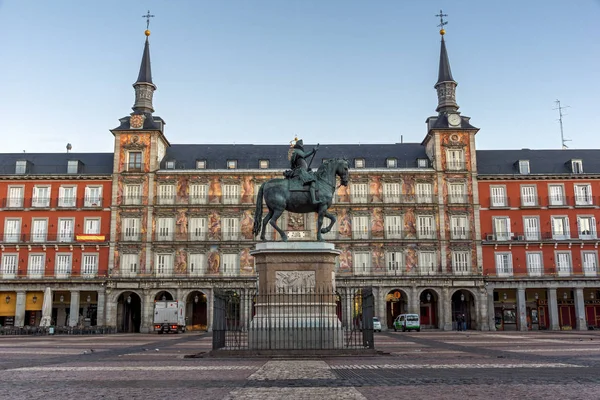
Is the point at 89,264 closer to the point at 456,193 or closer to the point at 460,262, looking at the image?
the point at 460,262

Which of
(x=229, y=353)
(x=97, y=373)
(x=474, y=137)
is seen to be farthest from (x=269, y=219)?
(x=474, y=137)

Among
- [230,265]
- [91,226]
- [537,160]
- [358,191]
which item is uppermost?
[537,160]

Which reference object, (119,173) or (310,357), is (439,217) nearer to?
(119,173)

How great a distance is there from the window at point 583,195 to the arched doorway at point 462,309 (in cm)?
1330

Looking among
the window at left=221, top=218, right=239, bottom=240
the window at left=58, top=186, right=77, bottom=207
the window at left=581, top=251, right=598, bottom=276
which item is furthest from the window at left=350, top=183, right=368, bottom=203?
the window at left=58, top=186, right=77, bottom=207

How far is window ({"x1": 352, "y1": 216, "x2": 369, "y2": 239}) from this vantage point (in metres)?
54.9

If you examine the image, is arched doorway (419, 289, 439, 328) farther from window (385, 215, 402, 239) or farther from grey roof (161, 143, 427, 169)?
grey roof (161, 143, 427, 169)

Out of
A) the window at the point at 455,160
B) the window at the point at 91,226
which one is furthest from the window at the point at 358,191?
the window at the point at 91,226

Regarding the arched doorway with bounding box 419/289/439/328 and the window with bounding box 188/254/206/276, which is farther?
the arched doorway with bounding box 419/289/439/328

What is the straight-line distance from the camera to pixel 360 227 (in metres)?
55.1

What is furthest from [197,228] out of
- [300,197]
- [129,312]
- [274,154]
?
[300,197]

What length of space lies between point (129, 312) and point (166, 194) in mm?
11819

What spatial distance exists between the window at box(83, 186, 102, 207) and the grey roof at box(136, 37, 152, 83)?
40.0 ft

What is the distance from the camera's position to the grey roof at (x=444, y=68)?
60209mm
